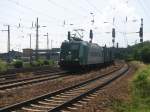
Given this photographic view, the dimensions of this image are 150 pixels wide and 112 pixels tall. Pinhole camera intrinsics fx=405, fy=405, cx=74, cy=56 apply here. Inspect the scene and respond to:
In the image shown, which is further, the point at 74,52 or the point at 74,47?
the point at 74,47

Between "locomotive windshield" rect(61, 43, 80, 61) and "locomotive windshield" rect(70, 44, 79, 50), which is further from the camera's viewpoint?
"locomotive windshield" rect(70, 44, 79, 50)

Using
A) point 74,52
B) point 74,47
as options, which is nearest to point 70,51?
point 74,52

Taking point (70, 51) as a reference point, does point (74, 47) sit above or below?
above

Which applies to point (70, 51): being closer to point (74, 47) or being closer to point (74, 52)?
point (74, 52)

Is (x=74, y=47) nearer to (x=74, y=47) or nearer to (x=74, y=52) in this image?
(x=74, y=47)

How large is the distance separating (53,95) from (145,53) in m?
72.0

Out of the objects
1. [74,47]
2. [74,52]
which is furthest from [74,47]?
[74,52]

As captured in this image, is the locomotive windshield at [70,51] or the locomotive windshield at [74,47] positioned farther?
the locomotive windshield at [74,47]

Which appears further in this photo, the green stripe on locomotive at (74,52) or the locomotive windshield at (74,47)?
the locomotive windshield at (74,47)

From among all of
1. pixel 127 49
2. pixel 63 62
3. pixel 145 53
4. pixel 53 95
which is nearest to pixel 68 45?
pixel 63 62

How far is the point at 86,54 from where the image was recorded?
129 feet

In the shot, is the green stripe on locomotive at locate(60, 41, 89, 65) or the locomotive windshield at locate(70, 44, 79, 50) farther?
the locomotive windshield at locate(70, 44, 79, 50)

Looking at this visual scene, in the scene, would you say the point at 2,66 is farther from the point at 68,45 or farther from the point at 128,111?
the point at 128,111

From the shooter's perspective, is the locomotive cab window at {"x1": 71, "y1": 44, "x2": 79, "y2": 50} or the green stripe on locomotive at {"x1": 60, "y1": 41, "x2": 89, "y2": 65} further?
the locomotive cab window at {"x1": 71, "y1": 44, "x2": 79, "y2": 50}
